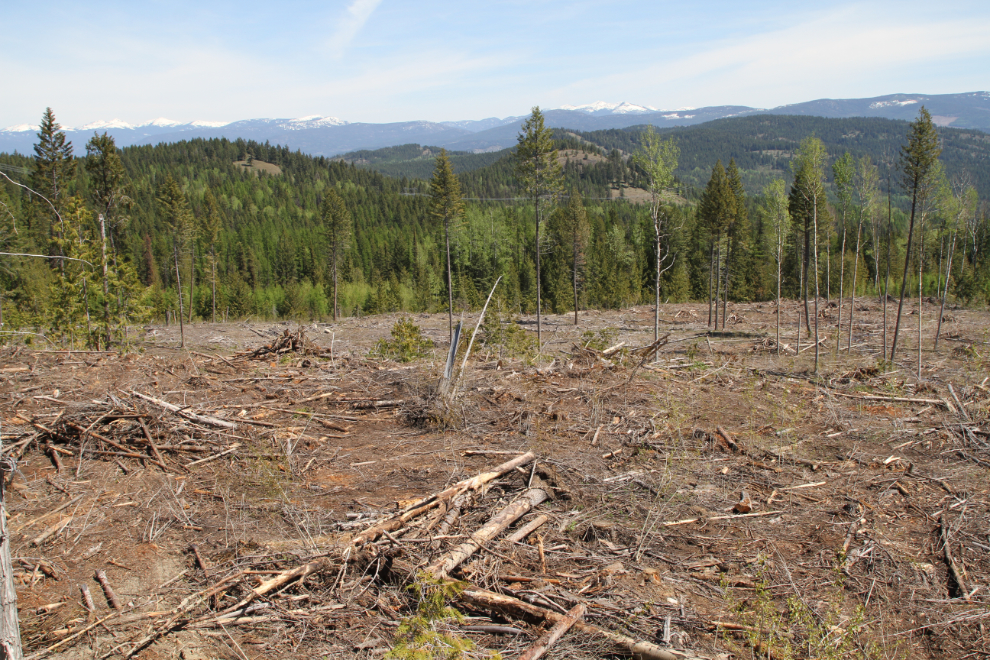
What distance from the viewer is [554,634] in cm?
387

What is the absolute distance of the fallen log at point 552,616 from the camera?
12.2 ft

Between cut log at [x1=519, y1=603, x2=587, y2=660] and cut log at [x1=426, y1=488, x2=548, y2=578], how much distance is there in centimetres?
95

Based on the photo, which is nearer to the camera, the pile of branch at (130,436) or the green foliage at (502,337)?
the pile of branch at (130,436)

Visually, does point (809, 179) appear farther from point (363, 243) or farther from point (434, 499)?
point (363, 243)

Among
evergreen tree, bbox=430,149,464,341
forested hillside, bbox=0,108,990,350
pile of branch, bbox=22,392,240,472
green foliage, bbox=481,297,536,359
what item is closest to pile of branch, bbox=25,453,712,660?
pile of branch, bbox=22,392,240,472

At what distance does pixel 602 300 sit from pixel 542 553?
177 ft

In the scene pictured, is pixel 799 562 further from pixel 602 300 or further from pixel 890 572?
pixel 602 300

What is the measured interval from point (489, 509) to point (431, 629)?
71.3 inches

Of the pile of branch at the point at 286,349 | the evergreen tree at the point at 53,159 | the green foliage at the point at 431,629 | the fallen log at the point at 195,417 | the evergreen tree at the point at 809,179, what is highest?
the evergreen tree at the point at 53,159

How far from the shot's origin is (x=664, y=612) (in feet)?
14.1

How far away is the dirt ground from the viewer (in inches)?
162

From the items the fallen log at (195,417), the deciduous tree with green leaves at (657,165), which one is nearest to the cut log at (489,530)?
the fallen log at (195,417)

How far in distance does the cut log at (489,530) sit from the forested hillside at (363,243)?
3525mm

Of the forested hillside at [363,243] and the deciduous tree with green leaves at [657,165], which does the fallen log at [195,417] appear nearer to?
the forested hillside at [363,243]
